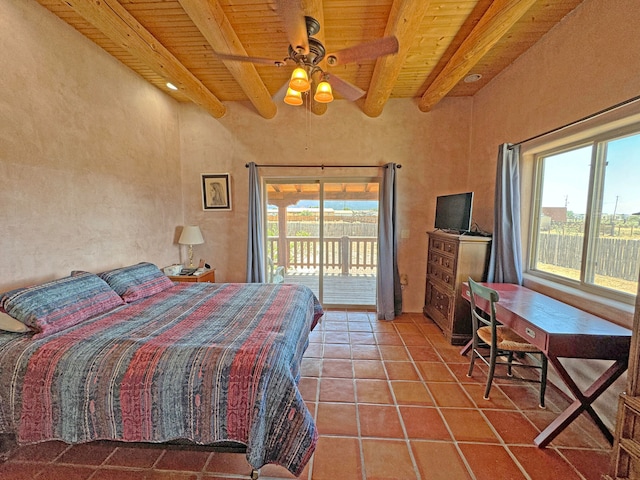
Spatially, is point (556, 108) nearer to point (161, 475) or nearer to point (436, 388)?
point (436, 388)

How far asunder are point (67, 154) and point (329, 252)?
3.09m

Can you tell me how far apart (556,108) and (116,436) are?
12.3 feet

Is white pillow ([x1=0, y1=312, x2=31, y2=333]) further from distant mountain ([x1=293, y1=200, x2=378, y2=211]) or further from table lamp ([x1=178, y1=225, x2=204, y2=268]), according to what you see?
distant mountain ([x1=293, y1=200, x2=378, y2=211])

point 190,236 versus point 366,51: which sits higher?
point 366,51

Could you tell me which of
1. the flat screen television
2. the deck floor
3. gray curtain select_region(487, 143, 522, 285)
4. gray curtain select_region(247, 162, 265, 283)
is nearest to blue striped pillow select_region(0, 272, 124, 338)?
gray curtain select_region(247, 162, 265, 283)

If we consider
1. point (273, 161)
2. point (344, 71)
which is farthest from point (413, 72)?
point (273, 161)

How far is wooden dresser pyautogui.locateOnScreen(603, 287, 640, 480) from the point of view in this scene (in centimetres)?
125

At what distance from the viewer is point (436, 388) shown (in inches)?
88.6

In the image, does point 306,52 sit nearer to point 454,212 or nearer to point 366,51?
point 366,51

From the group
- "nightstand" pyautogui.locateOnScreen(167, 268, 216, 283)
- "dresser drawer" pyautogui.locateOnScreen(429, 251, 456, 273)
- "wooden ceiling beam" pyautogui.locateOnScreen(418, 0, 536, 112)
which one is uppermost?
"wooden ceiling beam" pyautogui.locateOnScreen(418, 0, 536, 112)

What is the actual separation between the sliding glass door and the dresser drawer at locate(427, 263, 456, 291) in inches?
32.2

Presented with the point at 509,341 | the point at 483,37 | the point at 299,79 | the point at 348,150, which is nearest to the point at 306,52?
the point at 299,79

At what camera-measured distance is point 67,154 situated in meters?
2.30

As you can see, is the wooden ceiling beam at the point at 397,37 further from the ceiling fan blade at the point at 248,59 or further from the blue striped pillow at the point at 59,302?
the blue striped pillow at the point at 59,302
